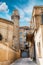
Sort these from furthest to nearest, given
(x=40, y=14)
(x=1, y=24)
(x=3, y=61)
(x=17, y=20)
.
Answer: (x=17, y=20) < (x=1, y=24) < (x=40, y=14) < (x=3, y=61)

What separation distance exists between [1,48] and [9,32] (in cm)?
824

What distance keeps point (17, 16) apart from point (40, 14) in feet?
58.0

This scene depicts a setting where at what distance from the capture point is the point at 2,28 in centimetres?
1717

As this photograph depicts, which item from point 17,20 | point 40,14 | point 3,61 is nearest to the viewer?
point 3,61

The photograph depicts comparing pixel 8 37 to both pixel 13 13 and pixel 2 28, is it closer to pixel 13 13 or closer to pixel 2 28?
pixel 2 28

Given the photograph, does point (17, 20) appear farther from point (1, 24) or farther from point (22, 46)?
point (1, 24)

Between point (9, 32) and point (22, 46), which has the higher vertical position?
point (9, 32)

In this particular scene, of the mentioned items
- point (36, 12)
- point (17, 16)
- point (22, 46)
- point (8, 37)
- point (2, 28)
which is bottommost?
point (22, 46)

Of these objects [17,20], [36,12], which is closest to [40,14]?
[36,12]

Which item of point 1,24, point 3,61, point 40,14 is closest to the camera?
point 3,61

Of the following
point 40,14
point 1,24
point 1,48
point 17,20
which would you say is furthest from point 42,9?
point 17,20

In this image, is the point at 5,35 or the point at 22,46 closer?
the point at 5,35

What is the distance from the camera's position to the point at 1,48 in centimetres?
982

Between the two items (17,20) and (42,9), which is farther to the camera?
(17,20)
